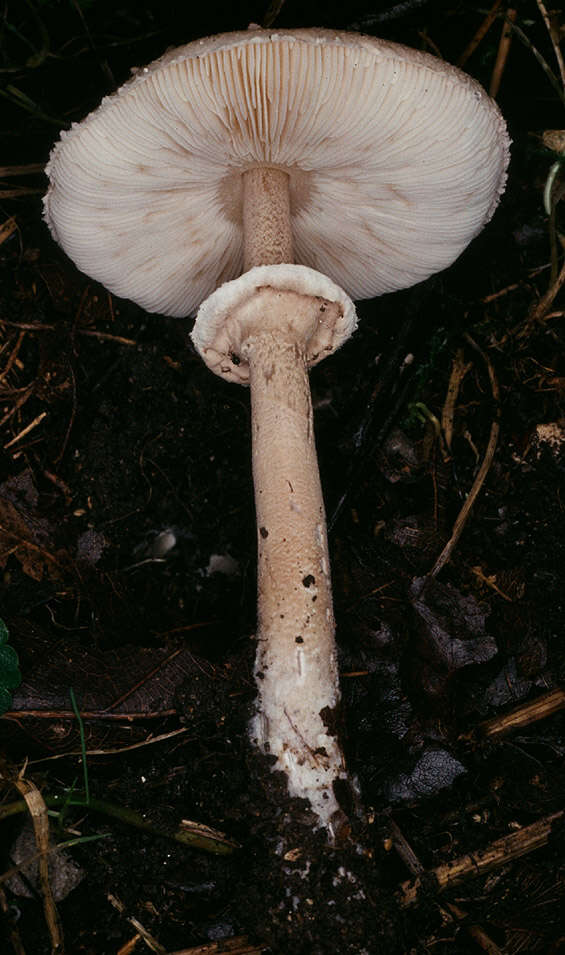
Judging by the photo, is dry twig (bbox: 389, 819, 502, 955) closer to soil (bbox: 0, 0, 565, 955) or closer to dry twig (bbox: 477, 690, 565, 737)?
soil (bbox: 0, 0, 565, 955)

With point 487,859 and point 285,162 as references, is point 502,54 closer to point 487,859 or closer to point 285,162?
point 285,162

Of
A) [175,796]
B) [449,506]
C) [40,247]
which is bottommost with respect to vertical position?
[175,796]

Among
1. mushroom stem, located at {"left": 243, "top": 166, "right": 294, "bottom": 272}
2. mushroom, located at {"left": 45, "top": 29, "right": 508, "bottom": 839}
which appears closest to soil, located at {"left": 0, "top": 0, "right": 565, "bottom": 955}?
mushroom, located at {"left": 45, "top": 29, "right": 508, "bottom": 839}

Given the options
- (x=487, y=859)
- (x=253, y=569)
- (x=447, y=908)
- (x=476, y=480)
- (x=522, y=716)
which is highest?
(x=476, y=480)

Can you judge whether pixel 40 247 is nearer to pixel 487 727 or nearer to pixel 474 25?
pixel 474 25

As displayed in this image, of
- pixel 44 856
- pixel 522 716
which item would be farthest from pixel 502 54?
pixel 44 856

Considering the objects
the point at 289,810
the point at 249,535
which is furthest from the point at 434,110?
the point at 289,810
